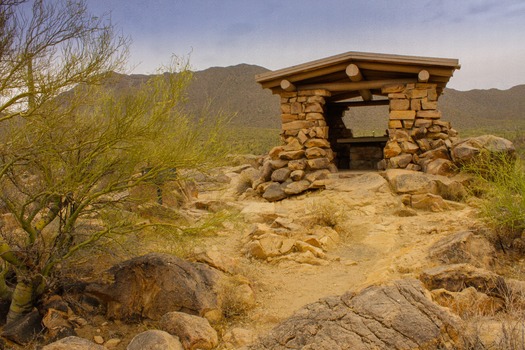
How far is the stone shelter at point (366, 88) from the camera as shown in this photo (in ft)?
27.8

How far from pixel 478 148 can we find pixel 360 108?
4072 cm

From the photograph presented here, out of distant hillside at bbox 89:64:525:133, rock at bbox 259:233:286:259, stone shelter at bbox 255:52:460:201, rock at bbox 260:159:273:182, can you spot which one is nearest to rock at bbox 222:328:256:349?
rock at bbox 259:233:286:259

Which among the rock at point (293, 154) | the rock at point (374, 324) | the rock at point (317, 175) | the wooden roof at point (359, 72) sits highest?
the wooden roof at point (359, 72)

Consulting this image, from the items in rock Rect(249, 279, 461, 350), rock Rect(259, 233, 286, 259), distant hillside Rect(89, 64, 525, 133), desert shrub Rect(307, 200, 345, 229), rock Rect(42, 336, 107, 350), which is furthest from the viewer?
distant hillside Rect(89, 64, 525, 133)

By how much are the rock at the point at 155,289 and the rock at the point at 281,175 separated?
16.2 feet

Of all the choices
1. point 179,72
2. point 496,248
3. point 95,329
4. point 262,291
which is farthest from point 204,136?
point 496,248

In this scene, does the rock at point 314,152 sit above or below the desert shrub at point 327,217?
above

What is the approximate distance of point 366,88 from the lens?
9.27 metres

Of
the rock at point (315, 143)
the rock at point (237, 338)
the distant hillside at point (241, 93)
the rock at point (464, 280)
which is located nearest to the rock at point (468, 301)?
the rock at point (464, 280)

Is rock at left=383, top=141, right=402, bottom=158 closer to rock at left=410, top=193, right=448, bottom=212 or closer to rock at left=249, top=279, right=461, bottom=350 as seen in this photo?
rock at left=410, top=193, right=448, bottom=212

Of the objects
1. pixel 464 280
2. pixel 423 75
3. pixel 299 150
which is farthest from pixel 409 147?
pixel 464 280

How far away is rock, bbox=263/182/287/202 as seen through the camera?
8883 mm

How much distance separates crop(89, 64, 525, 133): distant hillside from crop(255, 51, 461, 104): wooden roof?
29293 mm

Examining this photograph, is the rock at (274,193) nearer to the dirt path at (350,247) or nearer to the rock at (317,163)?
the dirt path at (350,247)
